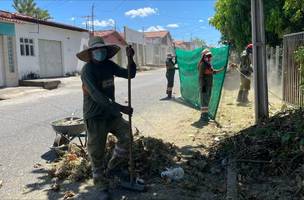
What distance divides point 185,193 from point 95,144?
4.07 feet

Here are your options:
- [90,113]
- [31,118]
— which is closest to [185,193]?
[90,113]

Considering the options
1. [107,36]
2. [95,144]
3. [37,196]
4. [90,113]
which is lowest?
[37,196]

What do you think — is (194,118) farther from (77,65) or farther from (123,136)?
(77,65)

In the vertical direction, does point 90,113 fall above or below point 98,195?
above

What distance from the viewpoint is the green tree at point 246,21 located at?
50.8 feet

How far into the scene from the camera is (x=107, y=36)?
45125 millimetres

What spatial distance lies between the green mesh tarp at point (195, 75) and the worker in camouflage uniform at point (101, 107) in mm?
5386

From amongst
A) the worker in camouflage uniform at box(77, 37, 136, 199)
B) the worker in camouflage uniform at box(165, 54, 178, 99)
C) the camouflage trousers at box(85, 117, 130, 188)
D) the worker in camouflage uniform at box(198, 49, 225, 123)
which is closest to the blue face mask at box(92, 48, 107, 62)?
the worker in camouflage uniform at box(77, 37, 136, 199)

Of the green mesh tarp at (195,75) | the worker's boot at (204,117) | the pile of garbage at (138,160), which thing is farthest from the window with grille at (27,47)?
the pile of garbage at (138,160)

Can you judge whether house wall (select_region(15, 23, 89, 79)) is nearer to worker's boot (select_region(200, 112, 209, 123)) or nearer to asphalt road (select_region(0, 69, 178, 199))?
asphalt road (select_region(0, 69, 178, 199))

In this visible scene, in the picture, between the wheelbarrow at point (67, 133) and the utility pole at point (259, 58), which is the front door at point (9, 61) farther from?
the utility pole at point (259, 58)

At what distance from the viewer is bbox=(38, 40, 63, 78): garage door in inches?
1146

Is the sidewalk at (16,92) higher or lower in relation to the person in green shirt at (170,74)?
lower

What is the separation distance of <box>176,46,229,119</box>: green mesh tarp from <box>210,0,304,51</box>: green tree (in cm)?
311
